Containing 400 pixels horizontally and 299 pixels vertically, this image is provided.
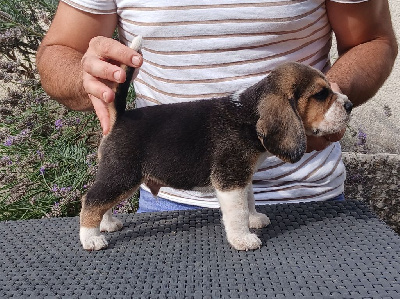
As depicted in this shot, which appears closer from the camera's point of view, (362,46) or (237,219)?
(237,219)

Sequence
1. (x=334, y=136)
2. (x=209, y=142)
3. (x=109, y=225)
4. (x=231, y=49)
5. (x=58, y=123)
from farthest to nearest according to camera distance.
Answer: (x=58, y=123)
(x=231, y=49)
(x=109, y=225)
(x=334, y=136)
(x=209, y=142)

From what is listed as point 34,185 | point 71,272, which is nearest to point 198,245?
point 71,272

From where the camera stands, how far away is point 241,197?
1787 mm

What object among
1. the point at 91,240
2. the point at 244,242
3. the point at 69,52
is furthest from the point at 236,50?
the point at 91,240

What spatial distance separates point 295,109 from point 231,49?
2.14 ft

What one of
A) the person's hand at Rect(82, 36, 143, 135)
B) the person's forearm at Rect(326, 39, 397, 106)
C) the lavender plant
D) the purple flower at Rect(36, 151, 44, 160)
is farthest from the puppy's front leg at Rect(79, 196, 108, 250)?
the purple flower at Rect(36, 151, 44, 160)

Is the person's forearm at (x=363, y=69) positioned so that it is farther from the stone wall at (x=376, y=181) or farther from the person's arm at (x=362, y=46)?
the stone wall at (x=376, y=181)

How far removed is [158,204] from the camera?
2.56 m

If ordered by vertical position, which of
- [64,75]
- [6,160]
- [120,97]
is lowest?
[6,160]

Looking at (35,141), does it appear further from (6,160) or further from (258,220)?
(258,220)

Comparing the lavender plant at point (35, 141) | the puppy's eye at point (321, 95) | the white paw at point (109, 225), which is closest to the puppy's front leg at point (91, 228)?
the white paw at point (109, 225)

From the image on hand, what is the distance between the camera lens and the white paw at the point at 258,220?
1.98 m

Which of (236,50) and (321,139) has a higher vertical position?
(236,50)

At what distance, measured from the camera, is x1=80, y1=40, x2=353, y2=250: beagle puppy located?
5.75 feet
